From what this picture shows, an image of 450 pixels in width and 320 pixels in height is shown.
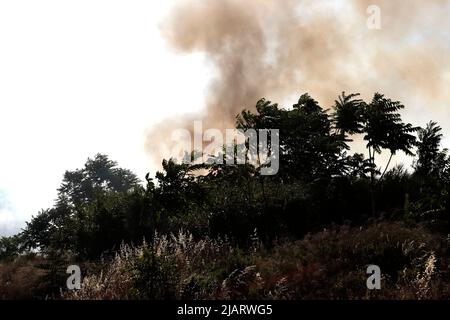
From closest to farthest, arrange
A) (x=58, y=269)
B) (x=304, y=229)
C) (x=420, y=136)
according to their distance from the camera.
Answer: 1. (x=58, y=269)
2. (x=304, y=229)
3. (x=420, y=136)

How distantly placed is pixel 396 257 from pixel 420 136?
27.3m

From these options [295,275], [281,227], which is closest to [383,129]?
[281,227]

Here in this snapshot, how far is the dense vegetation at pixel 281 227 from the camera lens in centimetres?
820

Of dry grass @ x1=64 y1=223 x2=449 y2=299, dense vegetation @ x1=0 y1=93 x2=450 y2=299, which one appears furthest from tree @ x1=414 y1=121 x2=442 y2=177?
dry grass @ x1=64 y1=223 x2=449 y2=299

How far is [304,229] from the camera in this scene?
65.7 ft

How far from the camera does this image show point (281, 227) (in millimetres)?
19234

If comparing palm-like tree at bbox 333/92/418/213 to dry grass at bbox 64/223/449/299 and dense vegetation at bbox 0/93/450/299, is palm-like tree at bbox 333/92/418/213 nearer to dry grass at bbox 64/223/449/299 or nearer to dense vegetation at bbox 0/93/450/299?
dense vegetation at bbox 0/93/450/299

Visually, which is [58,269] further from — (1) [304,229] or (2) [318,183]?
(2) [318,183]

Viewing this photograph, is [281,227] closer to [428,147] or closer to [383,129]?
[383,129]

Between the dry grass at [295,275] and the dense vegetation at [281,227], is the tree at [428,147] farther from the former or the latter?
the dry grass at [295,275]

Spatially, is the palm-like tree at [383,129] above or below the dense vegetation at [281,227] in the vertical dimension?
above

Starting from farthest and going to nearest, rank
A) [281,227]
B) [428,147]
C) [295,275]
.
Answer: [428,147] → [281,227] → [295,275]

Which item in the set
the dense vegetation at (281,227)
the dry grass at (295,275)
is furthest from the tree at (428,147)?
the dry grass at (295,275)
